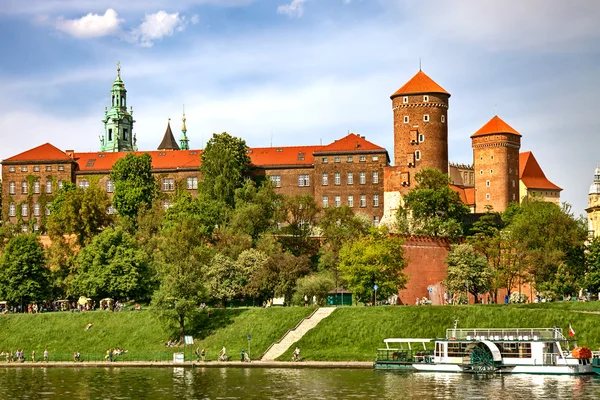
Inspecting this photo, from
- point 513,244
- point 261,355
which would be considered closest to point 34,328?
point 261,355

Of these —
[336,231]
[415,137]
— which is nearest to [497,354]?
[336,231]

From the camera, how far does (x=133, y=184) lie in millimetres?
117625

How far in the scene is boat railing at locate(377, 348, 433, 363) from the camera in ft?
218

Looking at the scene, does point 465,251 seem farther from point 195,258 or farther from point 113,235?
point 113,235

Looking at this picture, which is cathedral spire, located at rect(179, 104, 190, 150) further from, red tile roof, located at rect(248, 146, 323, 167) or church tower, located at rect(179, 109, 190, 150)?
red tile roof, located at rect(248, 146, 323, 167)

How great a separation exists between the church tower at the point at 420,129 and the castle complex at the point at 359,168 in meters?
0.10

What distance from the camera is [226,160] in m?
114

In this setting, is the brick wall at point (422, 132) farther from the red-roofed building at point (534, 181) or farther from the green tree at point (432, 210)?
the red-roofed building at point (534, 181)

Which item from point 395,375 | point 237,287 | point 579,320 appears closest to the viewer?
point 395,375

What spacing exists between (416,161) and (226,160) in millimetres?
19342

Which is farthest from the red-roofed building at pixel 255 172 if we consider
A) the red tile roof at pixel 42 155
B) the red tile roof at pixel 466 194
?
the red tile roof at pixel 466 194

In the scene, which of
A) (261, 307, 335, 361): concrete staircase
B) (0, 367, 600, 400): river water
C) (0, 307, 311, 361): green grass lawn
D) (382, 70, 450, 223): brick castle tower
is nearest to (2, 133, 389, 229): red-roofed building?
(382, 70, 450, 223): brick castle tower

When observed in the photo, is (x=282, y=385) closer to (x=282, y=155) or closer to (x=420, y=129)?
(x=420, y=129)

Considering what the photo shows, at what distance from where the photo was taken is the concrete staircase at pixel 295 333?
72188mm
